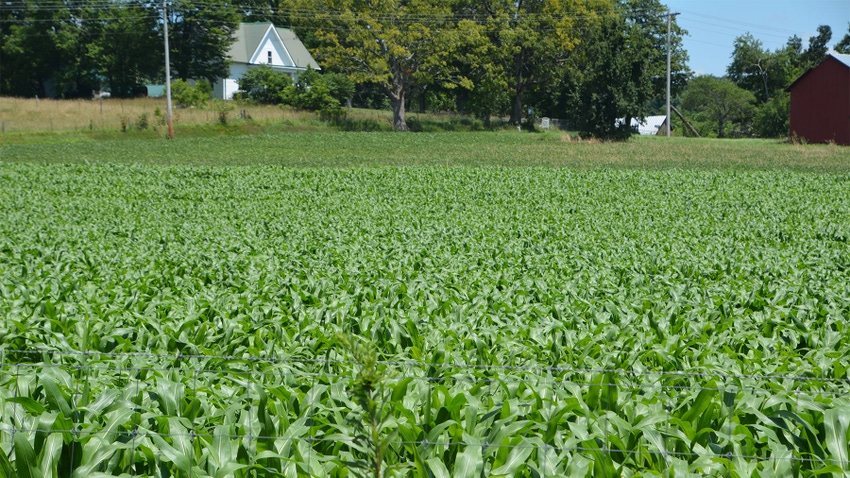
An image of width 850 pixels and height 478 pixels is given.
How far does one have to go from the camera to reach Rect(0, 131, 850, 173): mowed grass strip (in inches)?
1559

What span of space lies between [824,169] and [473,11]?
1737 inches

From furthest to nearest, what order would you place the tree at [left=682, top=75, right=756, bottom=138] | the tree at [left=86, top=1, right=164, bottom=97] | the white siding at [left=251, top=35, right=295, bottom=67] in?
the tree at [left=682, top=75, right=756, bottom=138], the white siding at [left=251, top=35, right=295, bottom=67], the tree at [left=86, top=1, right=164, bottom=97]

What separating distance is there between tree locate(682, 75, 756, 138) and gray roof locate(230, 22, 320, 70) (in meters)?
46.3

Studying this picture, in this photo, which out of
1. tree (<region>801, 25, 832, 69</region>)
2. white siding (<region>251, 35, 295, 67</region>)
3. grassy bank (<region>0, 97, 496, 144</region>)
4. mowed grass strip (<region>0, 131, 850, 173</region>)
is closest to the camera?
mowed grass strip (<region>0, 131, 850, 173</region>)

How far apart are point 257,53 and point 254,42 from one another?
125 cm

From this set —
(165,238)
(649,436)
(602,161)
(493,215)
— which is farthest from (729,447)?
(602,161)

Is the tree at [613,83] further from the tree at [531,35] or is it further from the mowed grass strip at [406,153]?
the tree at [531,35]

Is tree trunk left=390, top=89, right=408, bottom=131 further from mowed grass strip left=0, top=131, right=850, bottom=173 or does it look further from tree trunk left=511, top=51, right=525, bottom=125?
tree trunk left=511, top=51, right=525, bottom=125

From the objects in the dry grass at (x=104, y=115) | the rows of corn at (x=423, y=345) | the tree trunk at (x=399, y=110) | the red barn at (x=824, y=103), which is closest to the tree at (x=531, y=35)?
the tree trunk at (x=399, y=110)

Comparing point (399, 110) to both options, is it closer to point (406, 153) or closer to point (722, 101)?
point (406, 153)

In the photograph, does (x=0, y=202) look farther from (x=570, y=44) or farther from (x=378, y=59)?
(x=570, y=44)

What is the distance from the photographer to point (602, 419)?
203 inches

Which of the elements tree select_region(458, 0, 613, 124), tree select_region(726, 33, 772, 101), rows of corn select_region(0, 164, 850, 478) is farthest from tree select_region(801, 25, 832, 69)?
rows of corn select_region(0, 164, 850, 478)

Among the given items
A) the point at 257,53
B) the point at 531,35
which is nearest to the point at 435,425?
the point at 531,35
